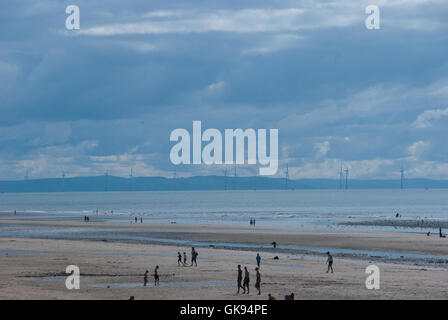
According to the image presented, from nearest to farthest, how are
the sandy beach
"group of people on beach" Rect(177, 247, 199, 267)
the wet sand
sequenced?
the wet sand → the sandy beach → "group of people on beach" Rect(177, 247, 199, 267)

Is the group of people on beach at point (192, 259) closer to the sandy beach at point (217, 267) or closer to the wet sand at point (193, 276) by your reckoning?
the wet sand at point (193, 276)

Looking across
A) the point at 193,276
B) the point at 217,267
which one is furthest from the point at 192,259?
the point at 193,276

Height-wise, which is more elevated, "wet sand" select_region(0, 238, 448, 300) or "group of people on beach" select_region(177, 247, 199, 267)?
"group of people on beach" select_region(177, 247, 199, 267)

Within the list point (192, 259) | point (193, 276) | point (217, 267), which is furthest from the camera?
point (192, 259)

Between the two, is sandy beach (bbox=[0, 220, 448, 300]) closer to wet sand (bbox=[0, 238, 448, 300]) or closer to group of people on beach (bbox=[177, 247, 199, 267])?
wet sand (bbox=[0, 238, 448, 300])

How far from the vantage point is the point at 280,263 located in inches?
2440

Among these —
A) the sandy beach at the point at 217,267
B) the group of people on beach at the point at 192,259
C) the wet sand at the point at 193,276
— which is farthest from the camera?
the group of people on beach at the point at 192,259

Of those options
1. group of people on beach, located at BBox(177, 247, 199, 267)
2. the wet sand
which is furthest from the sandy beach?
group of people on beach, located at BBox(177, 247, 199, 267)

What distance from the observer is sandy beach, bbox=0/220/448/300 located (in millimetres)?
43844

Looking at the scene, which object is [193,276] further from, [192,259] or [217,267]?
[192,259]

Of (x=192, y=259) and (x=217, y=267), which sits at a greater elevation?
(x=192, y=259)

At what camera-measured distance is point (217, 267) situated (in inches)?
2282

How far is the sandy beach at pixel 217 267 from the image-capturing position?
4384 cm

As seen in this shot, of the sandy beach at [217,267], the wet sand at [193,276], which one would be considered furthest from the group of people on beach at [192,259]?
the sandy beach at [217,267]
